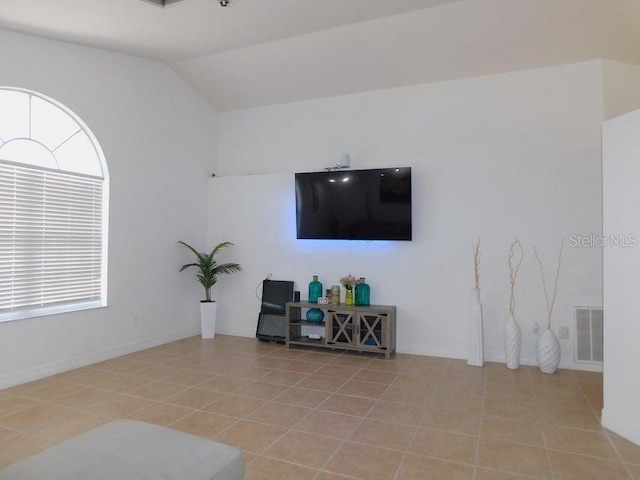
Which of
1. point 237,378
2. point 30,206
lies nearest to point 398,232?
point 237,378

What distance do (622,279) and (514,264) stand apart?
1609 mm

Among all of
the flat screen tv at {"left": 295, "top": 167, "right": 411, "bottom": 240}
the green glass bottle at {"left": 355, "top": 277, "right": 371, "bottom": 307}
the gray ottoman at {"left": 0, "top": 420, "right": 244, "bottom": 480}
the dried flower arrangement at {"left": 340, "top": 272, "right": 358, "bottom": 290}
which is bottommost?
the gray ottoman at {"left": 0, "top": 420, "right": 244, "bottom": 480}

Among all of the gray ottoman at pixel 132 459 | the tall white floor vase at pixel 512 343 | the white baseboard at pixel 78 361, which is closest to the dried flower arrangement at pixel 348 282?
the tall white floor vase at pixel 512 343

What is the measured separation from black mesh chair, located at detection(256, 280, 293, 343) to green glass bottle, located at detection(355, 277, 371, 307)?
2.93 feet

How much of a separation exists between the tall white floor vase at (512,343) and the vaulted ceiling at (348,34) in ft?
8.72

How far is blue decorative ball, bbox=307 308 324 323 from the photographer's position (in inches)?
201

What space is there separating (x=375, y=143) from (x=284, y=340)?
105 inches

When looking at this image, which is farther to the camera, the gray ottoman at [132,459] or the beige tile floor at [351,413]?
the beige tile floor at [351,413]

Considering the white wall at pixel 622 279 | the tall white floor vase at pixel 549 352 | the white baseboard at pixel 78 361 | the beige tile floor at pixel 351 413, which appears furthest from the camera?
the tall white floor vase at pixel 549 352

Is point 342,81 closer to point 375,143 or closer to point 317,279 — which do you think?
point 375,143

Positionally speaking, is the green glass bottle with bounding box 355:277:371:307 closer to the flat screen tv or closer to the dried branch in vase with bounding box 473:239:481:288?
the flat screen tv

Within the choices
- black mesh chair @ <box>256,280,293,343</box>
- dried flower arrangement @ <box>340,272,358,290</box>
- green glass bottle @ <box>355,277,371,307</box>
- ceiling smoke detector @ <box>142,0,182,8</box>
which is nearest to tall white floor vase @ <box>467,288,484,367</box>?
green glass bottle @ <box>355,277,371,307</box>

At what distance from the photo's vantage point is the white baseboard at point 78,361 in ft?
12.3

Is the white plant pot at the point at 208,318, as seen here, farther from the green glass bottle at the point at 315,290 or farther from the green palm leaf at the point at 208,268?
the green glass bottle at the point at 315,290
